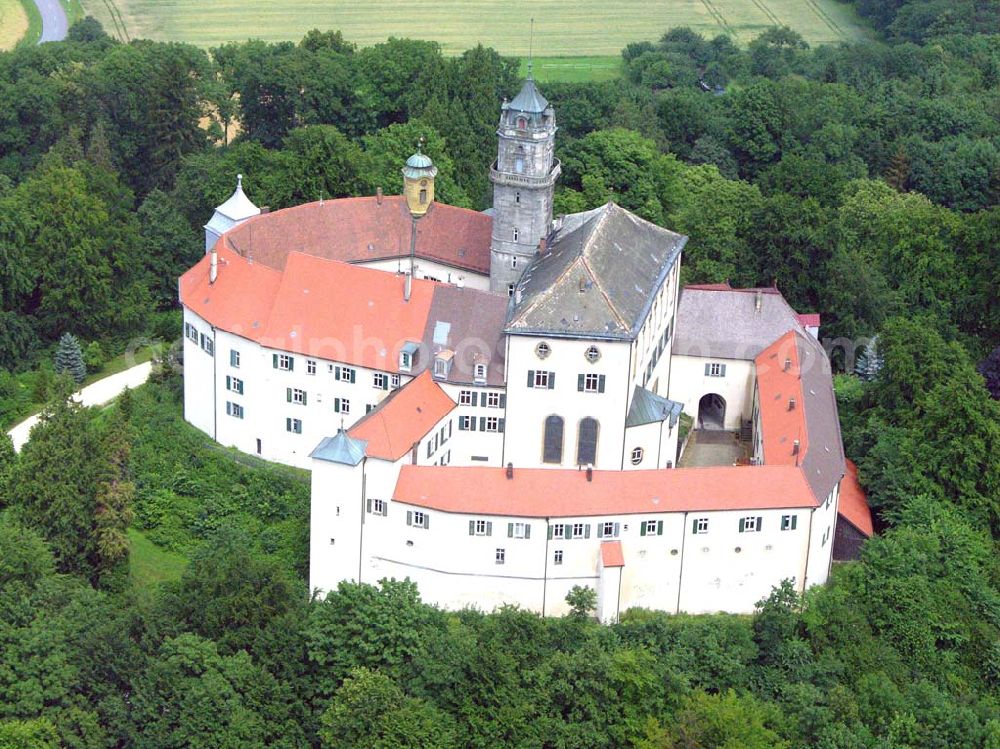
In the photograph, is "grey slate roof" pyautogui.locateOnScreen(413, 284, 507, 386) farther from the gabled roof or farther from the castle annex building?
the gabled roof

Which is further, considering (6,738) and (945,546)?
(945,546)

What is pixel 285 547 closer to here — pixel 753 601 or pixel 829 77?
pixel 753 601

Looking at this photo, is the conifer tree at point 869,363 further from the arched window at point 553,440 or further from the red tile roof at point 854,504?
the arched window at point 553,440

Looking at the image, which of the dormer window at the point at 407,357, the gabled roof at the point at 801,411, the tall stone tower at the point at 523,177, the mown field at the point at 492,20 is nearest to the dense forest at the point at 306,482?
the gabled roof at the point at 801,411

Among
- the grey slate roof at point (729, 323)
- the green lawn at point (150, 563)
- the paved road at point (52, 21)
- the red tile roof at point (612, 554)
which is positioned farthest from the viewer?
the paved road at point (52, 21)

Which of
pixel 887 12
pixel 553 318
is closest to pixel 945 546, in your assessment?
pixel 553 318

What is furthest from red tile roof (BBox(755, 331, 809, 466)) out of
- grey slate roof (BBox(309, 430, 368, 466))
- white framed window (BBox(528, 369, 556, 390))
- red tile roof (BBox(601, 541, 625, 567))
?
grey slate roof (BBox(309, 430, 368, 466))

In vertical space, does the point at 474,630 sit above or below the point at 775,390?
below
